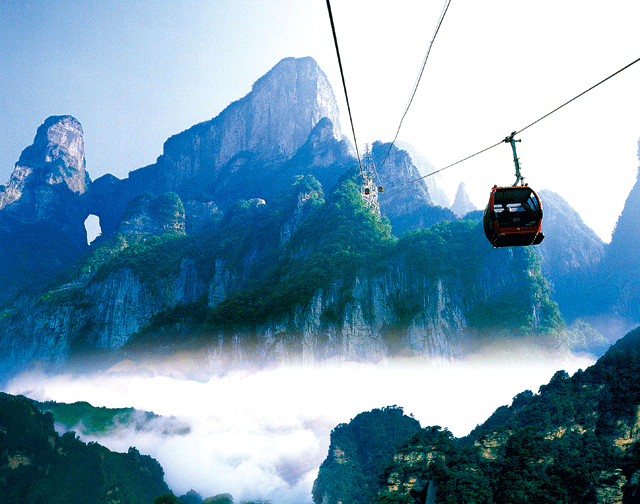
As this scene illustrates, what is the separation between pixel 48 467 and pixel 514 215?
81114 millimetres

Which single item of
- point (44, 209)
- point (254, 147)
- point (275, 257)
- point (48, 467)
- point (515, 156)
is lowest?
point (48, 467)

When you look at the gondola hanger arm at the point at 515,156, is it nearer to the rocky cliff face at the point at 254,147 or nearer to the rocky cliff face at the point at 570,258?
the rocky cliff face at the point at 570,258

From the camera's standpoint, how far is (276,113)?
136 meters

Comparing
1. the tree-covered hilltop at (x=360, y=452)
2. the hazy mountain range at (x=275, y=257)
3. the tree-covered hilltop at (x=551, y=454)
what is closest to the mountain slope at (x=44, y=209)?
the hazy mountain range at (x=275, y=257)

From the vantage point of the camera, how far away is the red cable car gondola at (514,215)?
9281mm

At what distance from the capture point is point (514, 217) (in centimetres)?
948

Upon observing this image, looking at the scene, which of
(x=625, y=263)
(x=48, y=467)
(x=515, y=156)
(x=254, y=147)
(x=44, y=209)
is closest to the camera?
(x=515, y=156)

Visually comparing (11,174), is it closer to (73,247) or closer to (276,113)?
(73,247)

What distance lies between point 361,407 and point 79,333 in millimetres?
64733

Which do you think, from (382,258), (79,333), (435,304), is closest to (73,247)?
(79,333)

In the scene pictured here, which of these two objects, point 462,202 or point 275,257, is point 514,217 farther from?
point 462,202

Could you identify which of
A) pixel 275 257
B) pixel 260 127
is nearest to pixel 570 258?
pixel 275 257

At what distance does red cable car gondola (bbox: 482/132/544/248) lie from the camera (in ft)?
30.5

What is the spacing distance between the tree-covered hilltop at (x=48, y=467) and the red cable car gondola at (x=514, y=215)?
251 ft
